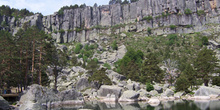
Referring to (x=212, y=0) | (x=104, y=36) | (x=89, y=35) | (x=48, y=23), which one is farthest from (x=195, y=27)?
(x=48, y=23)

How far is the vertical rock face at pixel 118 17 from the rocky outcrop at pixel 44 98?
298ft

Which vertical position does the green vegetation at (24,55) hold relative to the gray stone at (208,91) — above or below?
above

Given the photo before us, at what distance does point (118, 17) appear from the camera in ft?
471

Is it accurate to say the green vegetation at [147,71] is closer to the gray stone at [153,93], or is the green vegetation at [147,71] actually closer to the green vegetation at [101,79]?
the gray stone at [153,93]

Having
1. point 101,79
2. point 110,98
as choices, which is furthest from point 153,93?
point 101,79

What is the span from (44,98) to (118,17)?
11328 centimetres

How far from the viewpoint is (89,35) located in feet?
440

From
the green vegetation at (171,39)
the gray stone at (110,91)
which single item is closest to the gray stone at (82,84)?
the gray stone at (110,91)

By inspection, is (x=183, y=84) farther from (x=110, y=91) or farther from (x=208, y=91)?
(x=110, y=91)

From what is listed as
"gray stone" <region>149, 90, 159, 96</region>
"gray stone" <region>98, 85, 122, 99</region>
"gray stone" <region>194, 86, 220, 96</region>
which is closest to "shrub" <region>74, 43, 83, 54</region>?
"gray stone" <region>98, 85, 122, 99</region>

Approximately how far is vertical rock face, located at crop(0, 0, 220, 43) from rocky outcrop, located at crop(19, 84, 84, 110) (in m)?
90.8

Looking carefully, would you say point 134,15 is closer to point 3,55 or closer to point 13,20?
point 13,20

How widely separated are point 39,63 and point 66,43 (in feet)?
327

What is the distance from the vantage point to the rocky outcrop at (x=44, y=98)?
31.9 meters
